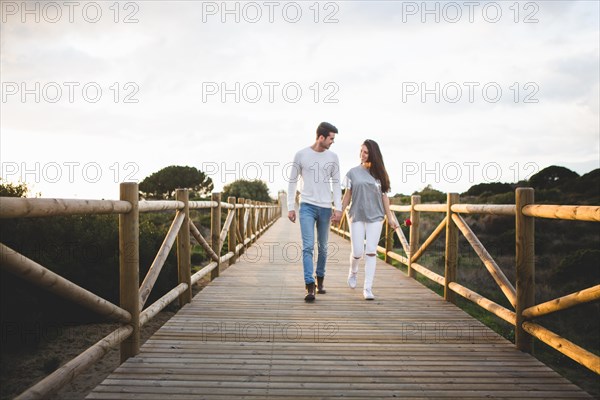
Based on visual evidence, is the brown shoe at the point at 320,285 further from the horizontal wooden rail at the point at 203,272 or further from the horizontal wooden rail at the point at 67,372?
the horizontal wooden rail at the point at 67,372

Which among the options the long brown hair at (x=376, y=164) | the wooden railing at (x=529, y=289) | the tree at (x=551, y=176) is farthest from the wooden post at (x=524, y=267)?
the tree at (x=551, y=176)

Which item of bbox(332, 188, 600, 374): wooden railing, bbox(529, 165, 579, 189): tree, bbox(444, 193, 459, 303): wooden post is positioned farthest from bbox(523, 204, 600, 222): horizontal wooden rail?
bbox(529, 165, 579, 189): tree

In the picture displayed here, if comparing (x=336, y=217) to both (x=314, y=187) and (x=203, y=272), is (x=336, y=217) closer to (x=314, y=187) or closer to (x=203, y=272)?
(x=314, y=187)

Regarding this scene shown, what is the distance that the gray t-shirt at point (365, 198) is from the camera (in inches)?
191

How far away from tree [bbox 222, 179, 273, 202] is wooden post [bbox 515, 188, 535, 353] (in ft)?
171

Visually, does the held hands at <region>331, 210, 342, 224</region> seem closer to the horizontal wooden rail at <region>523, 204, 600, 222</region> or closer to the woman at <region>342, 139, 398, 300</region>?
the woman at <region>342, 139, 398, 300</region>

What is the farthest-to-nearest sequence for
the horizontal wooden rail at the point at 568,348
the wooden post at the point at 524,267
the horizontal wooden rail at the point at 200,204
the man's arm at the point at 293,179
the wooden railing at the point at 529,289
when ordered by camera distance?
the horizontal wooden rail at the point at 200,204, the man's arm at the point at 293,179, the wooden post at the point at 524,267, the wooden railing at the point at 529,289, the horizontal wooden rail at the point at 568,348

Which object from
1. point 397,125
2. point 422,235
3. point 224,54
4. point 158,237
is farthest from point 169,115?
point 422,235

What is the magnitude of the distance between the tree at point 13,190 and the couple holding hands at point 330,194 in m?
4.95

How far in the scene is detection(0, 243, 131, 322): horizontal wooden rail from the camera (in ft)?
5.88

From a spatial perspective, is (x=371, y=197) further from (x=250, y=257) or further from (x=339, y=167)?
(x=250, y=257)

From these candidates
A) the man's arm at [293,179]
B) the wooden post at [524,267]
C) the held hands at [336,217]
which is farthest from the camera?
the man's arm at [293,179]

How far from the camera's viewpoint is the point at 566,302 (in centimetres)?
273

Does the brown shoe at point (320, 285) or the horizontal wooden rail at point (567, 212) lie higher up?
the horizontal wooden rail at point (567, 212)
